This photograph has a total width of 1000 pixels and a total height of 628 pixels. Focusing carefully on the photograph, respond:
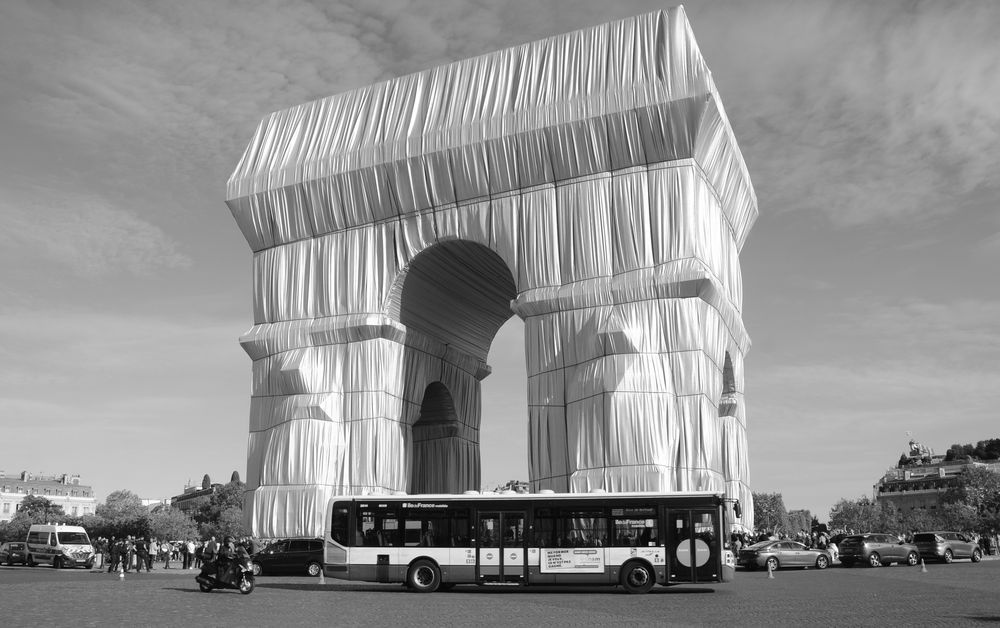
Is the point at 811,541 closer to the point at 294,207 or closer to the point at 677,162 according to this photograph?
the point at 677,162

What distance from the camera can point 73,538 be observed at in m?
38.0

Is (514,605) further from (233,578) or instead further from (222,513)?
(222,513)

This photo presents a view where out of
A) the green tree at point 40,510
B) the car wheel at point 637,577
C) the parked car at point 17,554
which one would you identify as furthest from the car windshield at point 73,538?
the green tree at point 40,510

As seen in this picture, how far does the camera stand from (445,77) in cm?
3381

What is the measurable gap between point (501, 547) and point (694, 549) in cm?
377

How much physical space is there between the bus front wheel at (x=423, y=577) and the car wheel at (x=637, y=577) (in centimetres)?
373

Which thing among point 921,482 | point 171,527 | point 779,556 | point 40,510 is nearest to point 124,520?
point 171,527

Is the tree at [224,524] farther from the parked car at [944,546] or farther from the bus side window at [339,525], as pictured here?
the bus side window at [339,525]

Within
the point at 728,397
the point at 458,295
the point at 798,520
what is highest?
the point at 458,295

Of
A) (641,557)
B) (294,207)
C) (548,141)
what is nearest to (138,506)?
(294,207)

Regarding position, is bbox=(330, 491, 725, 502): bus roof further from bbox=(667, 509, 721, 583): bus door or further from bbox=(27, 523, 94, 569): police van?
bbox=(27, 523, 94, 569): police van

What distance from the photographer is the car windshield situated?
123ft

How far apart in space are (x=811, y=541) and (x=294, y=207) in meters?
25.9

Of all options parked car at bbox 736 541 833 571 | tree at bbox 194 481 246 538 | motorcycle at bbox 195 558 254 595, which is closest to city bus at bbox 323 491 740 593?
motorcycle at bbox 195 558 254 595
